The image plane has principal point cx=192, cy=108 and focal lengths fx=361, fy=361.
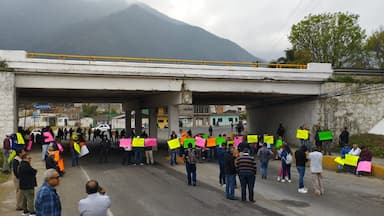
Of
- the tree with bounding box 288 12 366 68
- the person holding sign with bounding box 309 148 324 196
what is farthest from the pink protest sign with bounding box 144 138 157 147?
the tree with bounding box 288 12 366 68

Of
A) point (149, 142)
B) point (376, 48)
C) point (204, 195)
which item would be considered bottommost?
point (204, 195)

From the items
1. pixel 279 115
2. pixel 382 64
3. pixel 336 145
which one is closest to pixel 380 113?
pixel 336 145

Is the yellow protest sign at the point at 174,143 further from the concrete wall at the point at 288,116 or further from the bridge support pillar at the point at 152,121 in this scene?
the bridge support pillar at the point at 152,121

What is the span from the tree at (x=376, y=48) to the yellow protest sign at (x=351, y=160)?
49.2 metres

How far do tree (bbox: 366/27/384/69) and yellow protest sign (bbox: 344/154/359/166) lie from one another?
162 feet

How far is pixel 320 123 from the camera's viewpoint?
2802cm

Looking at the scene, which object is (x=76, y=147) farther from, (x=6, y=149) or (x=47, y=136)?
(x=6, y=149)

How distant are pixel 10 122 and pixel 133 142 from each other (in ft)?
24.6

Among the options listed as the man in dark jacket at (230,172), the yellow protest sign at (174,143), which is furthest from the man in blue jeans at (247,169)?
the yellow protest sign at (174,143)

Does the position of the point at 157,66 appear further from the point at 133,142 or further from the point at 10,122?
the point at 10,122

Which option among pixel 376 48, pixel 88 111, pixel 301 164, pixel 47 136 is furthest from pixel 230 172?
pixel 88 111

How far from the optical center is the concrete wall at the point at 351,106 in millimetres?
27141

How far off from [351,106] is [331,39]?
32.0 meters

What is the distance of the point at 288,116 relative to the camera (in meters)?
32.2
